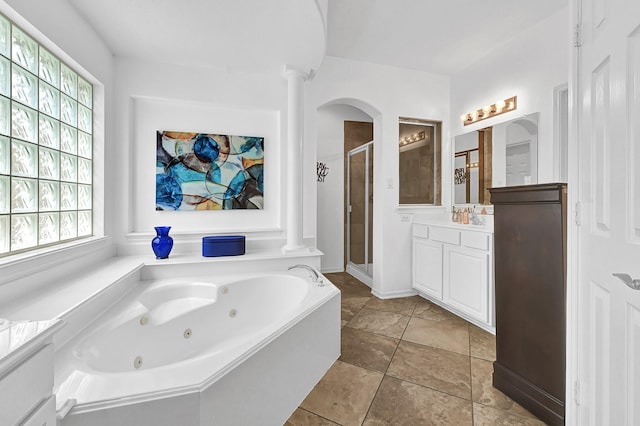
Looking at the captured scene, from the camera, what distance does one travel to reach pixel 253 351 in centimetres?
115

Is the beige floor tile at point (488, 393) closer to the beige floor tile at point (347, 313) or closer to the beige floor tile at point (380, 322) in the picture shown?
the beige floor tile at point (380, 322)

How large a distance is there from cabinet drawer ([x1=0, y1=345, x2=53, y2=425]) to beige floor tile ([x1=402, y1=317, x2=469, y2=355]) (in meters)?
2.25

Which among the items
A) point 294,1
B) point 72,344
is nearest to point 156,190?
point 72,344

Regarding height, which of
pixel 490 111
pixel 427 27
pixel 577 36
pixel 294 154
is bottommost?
pixel 294 154

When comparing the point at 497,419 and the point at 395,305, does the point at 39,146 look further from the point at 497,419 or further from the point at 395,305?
the point at 395,305

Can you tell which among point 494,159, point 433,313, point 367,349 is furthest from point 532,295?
point 494,159

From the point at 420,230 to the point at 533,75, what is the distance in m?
1.75

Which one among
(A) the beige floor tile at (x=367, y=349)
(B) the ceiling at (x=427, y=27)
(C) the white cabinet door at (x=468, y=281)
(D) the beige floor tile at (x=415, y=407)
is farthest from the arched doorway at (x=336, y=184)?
(D) the beige floor tile at (x=415, y=407)

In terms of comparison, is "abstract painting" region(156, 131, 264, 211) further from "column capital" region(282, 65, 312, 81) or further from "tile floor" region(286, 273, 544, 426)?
"tile floor" region(286, 273, 544, 426)

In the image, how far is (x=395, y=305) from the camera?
3125 mm

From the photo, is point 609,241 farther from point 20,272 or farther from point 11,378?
point 20,272

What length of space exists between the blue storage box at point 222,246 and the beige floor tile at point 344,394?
1200 millimetres

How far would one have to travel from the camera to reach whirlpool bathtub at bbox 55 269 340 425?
905 mm

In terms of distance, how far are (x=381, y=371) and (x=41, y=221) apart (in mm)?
2203
